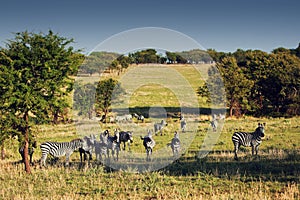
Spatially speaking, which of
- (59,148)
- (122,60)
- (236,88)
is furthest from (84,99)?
(59,148)

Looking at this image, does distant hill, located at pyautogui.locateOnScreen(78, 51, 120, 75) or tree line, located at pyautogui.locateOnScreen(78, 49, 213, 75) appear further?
distant hill, located at pyautogui.locateOnScreen(78, 51, 120, 75)

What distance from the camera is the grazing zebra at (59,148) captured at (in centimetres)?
1767

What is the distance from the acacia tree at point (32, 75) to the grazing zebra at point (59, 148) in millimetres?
1677

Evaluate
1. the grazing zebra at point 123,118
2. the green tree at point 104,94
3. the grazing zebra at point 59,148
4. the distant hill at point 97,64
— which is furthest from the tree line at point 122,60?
the grazing zebra at point 59,148

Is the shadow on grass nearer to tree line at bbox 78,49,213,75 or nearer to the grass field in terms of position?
the grass field

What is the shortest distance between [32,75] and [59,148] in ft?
15.3

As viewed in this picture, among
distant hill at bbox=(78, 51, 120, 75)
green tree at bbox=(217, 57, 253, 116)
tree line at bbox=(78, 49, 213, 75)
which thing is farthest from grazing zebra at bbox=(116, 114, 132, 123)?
green tree at bbox=(217, 57, 253, 116)

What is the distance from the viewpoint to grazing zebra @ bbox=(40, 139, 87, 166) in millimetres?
17672

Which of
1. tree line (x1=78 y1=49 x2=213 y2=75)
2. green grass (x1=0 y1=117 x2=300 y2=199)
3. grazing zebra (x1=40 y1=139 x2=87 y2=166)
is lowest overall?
green grass (x1=0 y1=117 x2=300 y2=199)

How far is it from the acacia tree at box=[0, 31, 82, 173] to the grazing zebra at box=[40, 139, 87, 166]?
1.68 m

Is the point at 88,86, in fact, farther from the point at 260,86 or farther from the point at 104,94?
the point at 260,86

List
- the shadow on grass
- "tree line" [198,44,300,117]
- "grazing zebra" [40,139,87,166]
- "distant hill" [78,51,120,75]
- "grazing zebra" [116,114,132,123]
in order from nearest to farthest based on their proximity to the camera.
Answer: the shadow on grass
"grazing zebra" [40,139,87,166]
"grazing zebra" [116,114,132,123]
"tree line" [198,44,300,117]
"distant hill" [78,51,120,75]

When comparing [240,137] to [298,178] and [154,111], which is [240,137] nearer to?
[298,178]

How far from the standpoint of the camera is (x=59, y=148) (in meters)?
18.4
